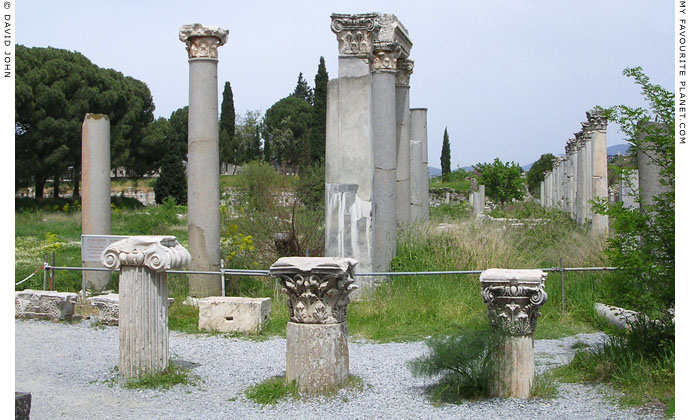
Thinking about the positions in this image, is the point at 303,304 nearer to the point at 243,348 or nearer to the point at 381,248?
the point at 243,348

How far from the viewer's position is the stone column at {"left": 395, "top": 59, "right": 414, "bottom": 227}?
1511cm

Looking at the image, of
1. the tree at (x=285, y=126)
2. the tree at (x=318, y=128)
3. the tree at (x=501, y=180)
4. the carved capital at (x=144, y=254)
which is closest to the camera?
the carved capital at (x=144, y=254)

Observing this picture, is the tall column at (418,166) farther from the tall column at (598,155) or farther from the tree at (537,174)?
the tree at (537,174)

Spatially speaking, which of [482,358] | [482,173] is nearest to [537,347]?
[482,358]

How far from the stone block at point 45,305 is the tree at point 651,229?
300 inches

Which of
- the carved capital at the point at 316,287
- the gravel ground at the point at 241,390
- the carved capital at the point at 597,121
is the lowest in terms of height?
the gravel ground at the point at 241,390

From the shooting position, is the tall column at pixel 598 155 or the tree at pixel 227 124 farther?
the tree at pixel 227 124

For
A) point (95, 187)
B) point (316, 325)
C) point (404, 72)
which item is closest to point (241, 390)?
point (316, 325)

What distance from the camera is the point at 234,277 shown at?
11805 mm

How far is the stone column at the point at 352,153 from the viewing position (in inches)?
442

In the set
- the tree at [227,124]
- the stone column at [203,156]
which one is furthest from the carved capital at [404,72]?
the tree at [227,124]

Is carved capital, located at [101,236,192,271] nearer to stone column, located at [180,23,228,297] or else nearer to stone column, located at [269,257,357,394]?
stone column, located at [269,257,357,394]

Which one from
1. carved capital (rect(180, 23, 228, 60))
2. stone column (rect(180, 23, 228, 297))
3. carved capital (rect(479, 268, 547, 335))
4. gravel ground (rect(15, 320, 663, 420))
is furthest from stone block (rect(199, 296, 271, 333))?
carved capital (rect(180, 23, 228, 60))

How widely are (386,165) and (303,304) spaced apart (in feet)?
20.1
